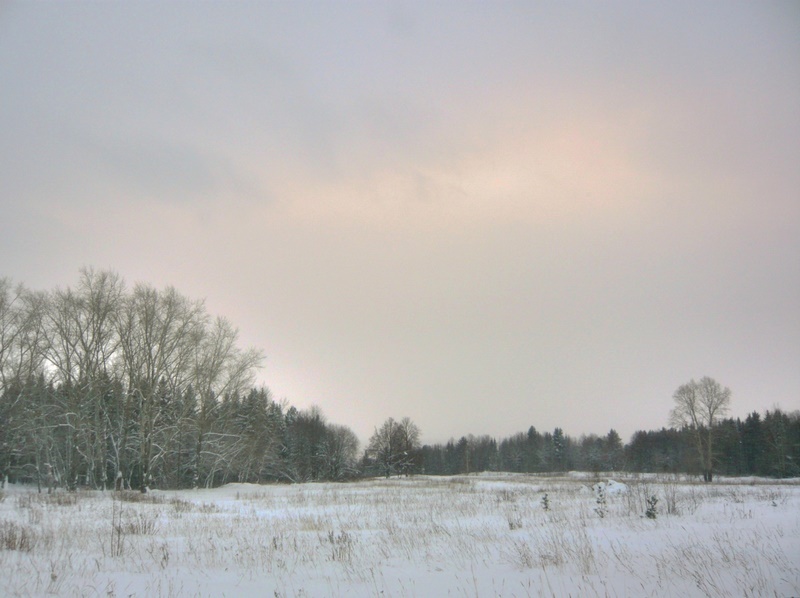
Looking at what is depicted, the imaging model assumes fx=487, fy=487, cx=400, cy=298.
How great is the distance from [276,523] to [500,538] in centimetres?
685

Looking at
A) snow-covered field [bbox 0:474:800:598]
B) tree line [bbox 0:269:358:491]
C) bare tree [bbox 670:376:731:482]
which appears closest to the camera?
snow-covered field [bbox 0:474:800:598]

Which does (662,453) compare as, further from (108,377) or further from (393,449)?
(108,377)

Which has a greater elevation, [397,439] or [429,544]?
[429,544]

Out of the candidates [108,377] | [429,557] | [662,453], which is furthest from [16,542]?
[662,453]

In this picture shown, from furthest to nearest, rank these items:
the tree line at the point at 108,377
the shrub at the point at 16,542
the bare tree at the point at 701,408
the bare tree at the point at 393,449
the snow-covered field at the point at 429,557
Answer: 1. the bare tree at the point at 393,449
2. the bare tree at the point at 701,408
3. the tree line at the point at 108,377
4. the shrub at the point at 16,542
5. the snow-covered field at the point at 429,557

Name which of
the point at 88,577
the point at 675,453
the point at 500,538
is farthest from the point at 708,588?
the point at 675,453

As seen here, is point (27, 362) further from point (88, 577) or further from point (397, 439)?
point (397, 439)

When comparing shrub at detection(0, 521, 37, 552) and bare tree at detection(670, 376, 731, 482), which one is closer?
shrub at detection(0, 521, 37, 552)

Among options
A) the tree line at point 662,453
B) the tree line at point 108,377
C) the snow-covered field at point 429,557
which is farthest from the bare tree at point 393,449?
the snow-covered field at point 429,557

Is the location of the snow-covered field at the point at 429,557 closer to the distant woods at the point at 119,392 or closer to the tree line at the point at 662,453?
the distant woods at the point at 119,392

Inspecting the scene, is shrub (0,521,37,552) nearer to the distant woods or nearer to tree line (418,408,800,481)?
the distant woods

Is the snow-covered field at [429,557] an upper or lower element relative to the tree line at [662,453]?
upper

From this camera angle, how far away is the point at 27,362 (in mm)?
35469

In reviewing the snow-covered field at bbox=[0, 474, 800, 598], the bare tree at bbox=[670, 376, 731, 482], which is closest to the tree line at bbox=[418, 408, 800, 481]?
the bare tree at bbox=[670, 376, 731, 482]
